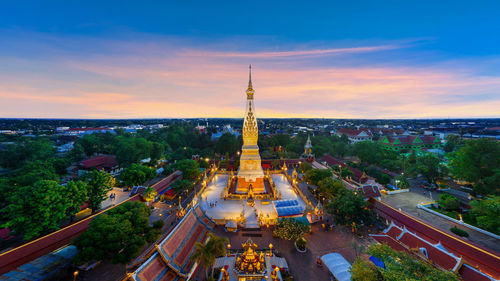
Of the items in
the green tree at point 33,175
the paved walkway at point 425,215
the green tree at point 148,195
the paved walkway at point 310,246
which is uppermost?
the green tree at point 33,175

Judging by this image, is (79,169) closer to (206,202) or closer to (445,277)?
(206,202)

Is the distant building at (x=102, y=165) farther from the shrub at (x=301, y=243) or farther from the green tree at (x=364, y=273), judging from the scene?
the green tree at (x=364, y=273)

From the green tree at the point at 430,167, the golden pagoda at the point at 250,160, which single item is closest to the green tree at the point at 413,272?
the golden pagoda at the point at 250,160

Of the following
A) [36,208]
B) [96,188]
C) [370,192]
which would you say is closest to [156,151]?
[96,188]

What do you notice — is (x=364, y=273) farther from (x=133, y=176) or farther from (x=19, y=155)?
(x=19, y=155)

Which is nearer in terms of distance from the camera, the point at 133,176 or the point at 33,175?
the point at 33,175

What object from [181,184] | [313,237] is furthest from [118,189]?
[313,237]

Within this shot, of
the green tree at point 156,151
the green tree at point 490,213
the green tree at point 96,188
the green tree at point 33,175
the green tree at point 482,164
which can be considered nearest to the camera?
the green tree at point 490,213
